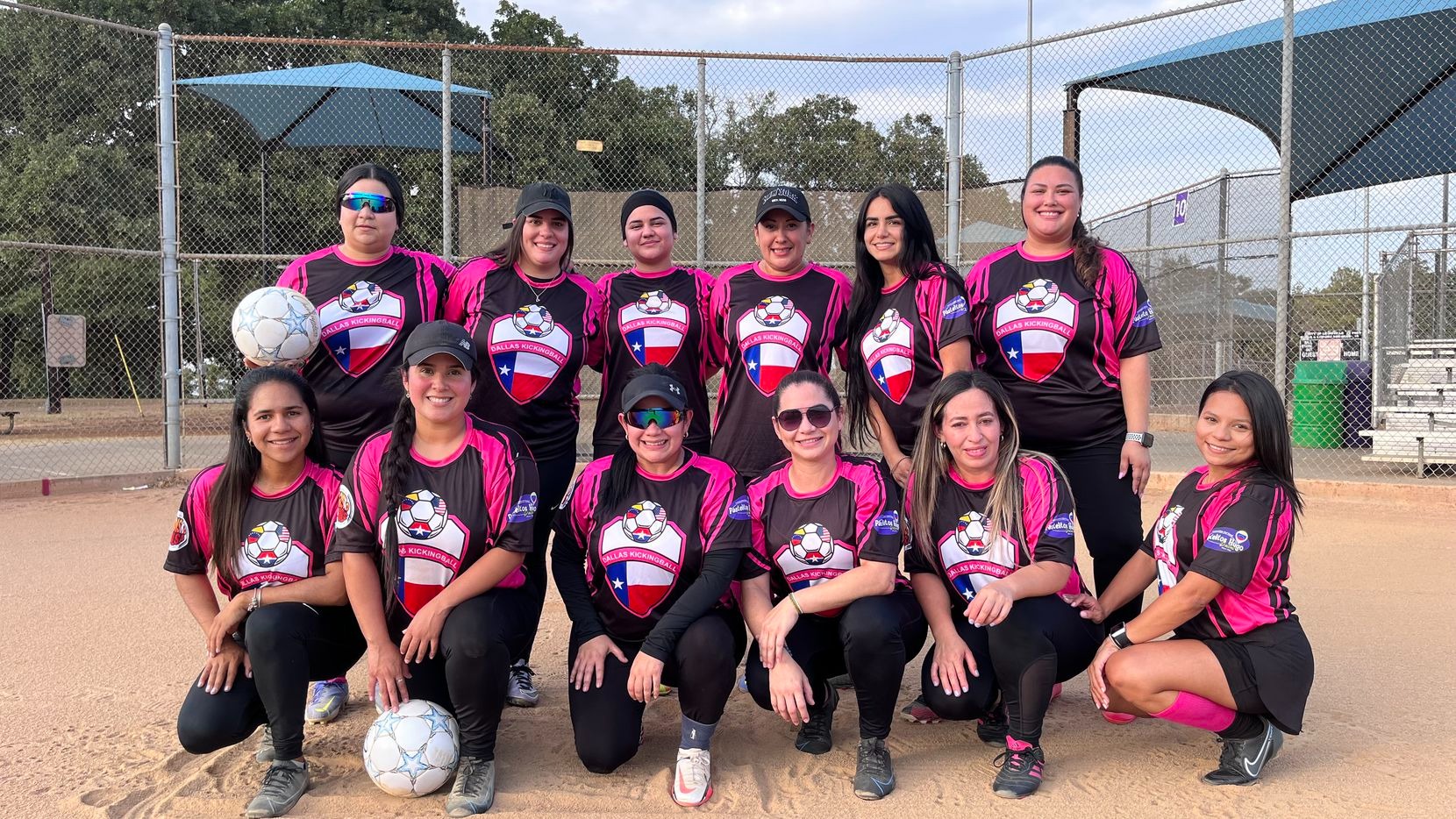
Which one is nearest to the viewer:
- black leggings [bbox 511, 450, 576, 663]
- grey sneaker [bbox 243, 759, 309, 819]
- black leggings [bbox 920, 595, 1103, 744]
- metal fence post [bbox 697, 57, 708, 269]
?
grey sneaker [bbox 243, 759, 309, 819]

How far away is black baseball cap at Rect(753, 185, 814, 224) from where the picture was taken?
3844 millimetres

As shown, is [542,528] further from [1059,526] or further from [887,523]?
[1059,526]

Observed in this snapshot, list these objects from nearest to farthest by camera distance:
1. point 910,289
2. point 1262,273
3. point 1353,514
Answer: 1. point 910,289
2. point 1353,514
3. point 1262,273

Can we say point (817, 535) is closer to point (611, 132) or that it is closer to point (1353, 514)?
point (1353, 514)

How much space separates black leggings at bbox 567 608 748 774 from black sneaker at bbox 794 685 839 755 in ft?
1.31

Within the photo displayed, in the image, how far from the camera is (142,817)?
284 cm

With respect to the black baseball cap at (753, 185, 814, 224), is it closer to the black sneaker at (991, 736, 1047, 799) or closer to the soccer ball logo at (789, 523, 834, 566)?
the soccer ball logo at (789, 523, 834, 566)

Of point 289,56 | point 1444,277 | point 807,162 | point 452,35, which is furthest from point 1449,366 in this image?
point 452,35

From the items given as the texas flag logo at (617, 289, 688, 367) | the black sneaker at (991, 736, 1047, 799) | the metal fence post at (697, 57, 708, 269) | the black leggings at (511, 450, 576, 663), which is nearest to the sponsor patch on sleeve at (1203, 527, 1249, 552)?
the black sneaker at (991, 736, 1047, 799)

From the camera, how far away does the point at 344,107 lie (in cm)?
1272

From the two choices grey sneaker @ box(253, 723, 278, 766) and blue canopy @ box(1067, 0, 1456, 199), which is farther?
blue canopy @ box(1067, 0, 1456, 199)

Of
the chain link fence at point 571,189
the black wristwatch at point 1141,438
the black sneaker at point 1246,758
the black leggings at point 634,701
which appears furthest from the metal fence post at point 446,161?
the black sneaker at point 1246,758

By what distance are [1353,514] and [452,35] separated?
20928 mm

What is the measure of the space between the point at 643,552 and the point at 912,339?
4.35ft
